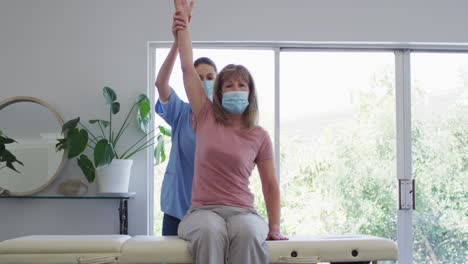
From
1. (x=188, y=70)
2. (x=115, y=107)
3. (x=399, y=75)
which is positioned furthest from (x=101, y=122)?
(x=399, y=75)

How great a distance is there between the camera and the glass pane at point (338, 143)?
11.5 feet

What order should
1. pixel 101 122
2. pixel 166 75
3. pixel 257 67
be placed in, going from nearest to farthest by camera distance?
pixel 166 75 → pixel 101 122 → pixel 257 67

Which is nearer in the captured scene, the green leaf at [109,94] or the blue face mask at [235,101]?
the blue face mask at [235,101]

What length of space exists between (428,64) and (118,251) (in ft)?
8.29

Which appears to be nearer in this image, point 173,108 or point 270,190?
point 270,190

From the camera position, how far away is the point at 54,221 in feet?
10.7

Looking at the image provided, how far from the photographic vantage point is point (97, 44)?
3.34 metres

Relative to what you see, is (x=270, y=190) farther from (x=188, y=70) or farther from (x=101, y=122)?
(x=101, y=122)

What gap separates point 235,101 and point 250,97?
0.08 m

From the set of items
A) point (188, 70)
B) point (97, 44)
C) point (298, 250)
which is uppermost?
point (97, 44)

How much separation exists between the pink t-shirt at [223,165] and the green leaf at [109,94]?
126 centimetres

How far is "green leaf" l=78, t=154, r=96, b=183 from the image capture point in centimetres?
308

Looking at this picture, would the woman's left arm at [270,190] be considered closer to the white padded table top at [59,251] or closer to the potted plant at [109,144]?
the white padded table top at [59,251]

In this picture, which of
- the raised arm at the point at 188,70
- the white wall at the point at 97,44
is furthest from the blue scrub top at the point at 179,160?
the white wall at the point at 97,44
